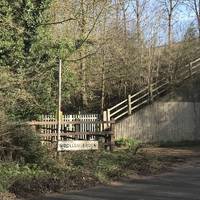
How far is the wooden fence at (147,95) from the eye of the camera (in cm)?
2934

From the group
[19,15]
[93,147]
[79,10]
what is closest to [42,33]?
[19,15]

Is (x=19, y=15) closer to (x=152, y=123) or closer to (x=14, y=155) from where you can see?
(x=14, y=155)

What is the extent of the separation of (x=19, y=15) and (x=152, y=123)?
36.3ft

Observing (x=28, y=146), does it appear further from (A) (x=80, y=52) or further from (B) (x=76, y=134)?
(A) (x=80, y=52)

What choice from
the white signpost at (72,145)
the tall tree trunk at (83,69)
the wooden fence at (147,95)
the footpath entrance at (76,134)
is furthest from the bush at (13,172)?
the wooden fence at (147,95)

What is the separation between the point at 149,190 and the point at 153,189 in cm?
22

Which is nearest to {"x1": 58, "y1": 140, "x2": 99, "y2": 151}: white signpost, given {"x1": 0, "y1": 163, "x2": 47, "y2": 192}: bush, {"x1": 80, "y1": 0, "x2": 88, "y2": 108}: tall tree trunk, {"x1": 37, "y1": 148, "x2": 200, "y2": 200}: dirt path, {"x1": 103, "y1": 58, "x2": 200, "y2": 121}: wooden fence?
{"x1": 0, "y1": 163, "x2": 47, "y2": 192}: bush

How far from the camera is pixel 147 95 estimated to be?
31156 millimetres

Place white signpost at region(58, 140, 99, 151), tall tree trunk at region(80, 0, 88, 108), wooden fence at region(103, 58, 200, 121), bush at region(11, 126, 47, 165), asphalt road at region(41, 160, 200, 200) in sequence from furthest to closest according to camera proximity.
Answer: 1. wooden fence at region(103, 58, 200, 121)
2. tall tree trunk at region(80, 0, 88, 108)
3. bush at region(11, 126, 47, 165)
4. white signpost at region(58, 140, 99, 151)
5. asphalt road at region(41, 160, 200, 200)

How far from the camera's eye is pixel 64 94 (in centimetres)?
2569

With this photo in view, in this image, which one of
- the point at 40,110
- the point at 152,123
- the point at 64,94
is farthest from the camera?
the point at 152,123

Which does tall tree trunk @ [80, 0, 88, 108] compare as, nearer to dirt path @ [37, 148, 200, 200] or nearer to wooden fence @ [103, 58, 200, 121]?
wooden fence @ [103, 58, 200, 121]

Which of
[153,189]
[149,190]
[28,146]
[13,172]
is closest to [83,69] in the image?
[28,146]

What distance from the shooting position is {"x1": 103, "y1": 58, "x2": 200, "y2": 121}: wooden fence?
96.3 ft
